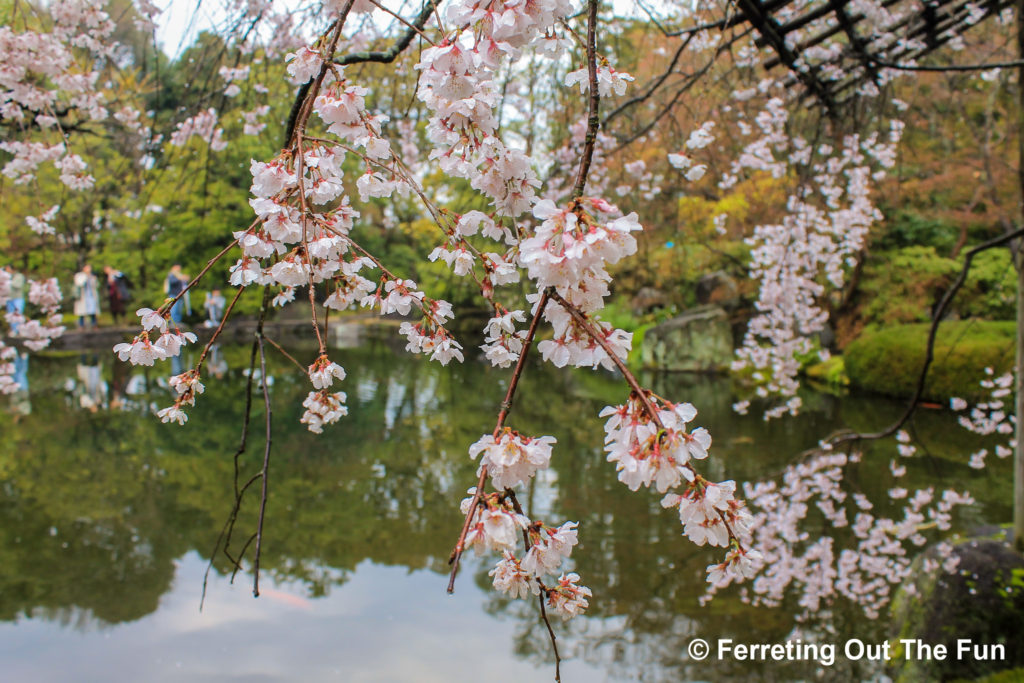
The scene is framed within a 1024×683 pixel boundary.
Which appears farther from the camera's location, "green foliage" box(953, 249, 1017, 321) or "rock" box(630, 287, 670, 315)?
"rock" box(630, 287, 670, 315)

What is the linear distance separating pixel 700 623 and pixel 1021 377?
165 centimetres

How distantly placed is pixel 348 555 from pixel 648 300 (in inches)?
381

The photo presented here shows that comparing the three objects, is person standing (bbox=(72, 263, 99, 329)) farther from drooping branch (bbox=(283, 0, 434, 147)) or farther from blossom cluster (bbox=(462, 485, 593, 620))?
blossom cluster (bbox=(462, 485, 593, 620))

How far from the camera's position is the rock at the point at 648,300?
12.5 m

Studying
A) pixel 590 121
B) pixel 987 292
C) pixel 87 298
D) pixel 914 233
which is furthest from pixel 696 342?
pixel 87 298

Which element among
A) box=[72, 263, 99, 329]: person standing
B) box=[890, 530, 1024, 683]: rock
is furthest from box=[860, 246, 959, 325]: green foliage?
box=[72, 263, 99, 329]: person standing

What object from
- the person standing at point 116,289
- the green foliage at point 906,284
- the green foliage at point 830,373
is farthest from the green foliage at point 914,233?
the person standing at point 116,289

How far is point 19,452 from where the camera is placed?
16.8 feet

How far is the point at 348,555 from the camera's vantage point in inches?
148

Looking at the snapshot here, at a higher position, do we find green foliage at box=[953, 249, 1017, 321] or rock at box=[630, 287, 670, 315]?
rock at box=[630, 287, 670, 315]

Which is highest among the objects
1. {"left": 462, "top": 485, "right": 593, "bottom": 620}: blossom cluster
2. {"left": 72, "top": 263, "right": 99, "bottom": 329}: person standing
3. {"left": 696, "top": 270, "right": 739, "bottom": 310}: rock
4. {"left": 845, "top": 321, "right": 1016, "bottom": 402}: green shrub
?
{"left": 696, "top": 270, "right": 739, "bottom": 310}: rock

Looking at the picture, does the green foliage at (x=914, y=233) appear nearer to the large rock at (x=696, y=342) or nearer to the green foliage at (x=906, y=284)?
the green foliage at (x=906, y=284)

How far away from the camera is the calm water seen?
2.86 m

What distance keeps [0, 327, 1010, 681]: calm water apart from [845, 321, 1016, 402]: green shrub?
57 cm
